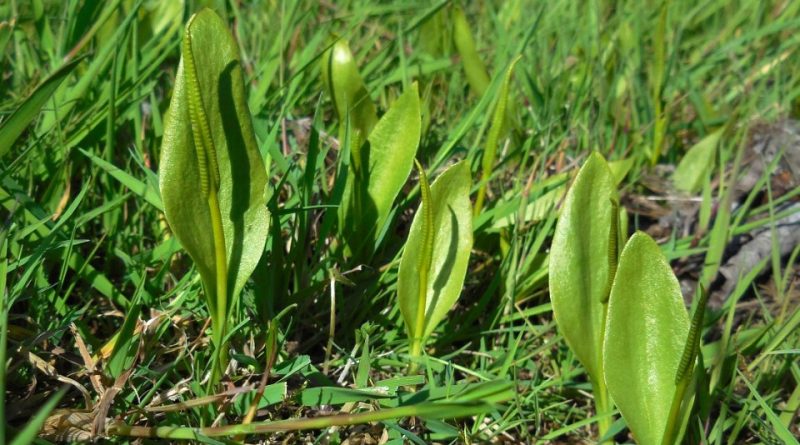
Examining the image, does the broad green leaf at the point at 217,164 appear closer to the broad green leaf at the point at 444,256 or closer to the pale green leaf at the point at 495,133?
the broad green leaf at the point at 444,256

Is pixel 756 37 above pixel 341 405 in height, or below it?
above

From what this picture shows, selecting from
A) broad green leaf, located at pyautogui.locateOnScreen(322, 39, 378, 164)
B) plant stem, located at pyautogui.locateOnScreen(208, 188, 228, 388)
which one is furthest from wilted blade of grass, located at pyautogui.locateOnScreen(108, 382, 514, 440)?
broad green leaf, located at pyautogui.locateOnScreen(322, 39, 378, 164)

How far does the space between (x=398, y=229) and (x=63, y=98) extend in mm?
594

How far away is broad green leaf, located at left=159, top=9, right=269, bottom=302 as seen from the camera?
35.9 inches

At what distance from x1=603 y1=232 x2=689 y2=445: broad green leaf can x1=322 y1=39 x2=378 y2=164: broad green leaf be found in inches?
21.9

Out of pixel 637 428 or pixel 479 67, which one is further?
pixel 479 67

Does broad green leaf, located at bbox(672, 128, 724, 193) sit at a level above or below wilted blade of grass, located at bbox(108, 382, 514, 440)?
below

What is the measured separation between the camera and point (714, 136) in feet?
5.60

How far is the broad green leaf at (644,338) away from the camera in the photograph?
101cm

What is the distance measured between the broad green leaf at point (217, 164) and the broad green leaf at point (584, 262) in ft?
1.23

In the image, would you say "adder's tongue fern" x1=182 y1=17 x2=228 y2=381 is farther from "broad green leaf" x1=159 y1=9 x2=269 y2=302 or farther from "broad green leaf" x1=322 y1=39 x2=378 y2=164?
"broad green leaf" x1=322 y1=39 x2=378 y2=164

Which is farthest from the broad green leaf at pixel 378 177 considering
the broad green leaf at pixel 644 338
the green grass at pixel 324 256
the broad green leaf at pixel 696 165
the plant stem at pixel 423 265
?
the broad green leaf at pixel 696 165

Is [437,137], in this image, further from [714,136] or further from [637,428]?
[637,428]

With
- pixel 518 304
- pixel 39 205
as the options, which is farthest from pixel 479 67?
pixel 39 205
